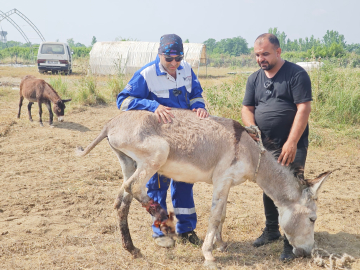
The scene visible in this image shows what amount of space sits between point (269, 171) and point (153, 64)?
177cm

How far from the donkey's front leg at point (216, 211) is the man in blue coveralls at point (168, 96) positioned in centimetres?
59

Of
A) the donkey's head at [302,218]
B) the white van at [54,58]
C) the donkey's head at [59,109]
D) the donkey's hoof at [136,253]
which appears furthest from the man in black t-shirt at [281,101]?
the white van at [54,58]

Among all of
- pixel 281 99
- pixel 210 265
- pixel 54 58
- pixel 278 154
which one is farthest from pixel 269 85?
pixel 54 58

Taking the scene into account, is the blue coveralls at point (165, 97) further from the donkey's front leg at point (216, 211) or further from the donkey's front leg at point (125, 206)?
the donkey's front leg at point (216, 211)

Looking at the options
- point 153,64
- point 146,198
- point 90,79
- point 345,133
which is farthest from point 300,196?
point 90,79

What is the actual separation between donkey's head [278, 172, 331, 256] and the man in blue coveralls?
113 centimetres

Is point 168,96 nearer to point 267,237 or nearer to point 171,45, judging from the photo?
point 171,45

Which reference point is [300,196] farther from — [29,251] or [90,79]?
[90,79]

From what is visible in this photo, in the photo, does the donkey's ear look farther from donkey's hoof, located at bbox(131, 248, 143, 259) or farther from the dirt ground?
donkey's hoof, located at bbox(131, 248, 143, 259)

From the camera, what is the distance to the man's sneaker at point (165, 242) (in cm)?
395

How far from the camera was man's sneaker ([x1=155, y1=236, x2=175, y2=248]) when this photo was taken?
3952 mm

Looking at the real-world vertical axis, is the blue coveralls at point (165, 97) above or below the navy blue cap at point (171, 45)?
below

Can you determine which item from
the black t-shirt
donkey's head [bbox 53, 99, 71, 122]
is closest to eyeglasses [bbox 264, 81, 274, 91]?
the black t-shirt

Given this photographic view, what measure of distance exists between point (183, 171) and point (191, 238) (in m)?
1.10
